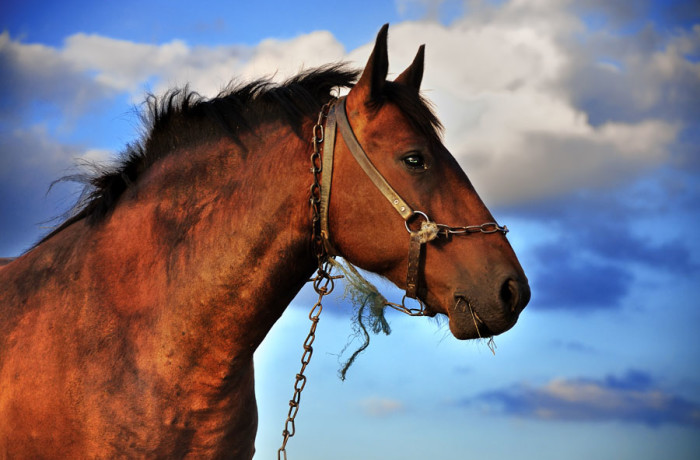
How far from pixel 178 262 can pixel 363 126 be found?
141 cm

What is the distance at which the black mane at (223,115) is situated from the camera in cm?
405

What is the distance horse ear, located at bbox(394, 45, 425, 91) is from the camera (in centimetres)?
436

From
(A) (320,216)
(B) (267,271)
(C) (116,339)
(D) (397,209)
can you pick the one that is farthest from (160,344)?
(D) (397,209)

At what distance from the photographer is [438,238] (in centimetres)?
371

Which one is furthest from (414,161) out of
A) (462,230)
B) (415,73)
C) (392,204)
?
(415,73)

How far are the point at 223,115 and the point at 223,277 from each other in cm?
115

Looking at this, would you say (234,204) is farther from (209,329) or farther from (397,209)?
(397,209)

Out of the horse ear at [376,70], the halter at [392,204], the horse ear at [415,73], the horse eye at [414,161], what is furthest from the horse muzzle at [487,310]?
the horse ear at [415,73]

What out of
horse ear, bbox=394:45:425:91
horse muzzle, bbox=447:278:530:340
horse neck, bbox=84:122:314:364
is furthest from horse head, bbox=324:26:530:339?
horse ear, bbox=394:45:425:91

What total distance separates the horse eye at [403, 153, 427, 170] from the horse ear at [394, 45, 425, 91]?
2.43 feet

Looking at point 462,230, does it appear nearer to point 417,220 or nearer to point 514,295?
point 417,220

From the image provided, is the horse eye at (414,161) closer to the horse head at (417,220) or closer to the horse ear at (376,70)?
the horse head at (417,220)

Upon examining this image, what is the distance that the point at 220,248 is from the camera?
3.88 meters

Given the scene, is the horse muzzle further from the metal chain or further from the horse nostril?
the metal chain
